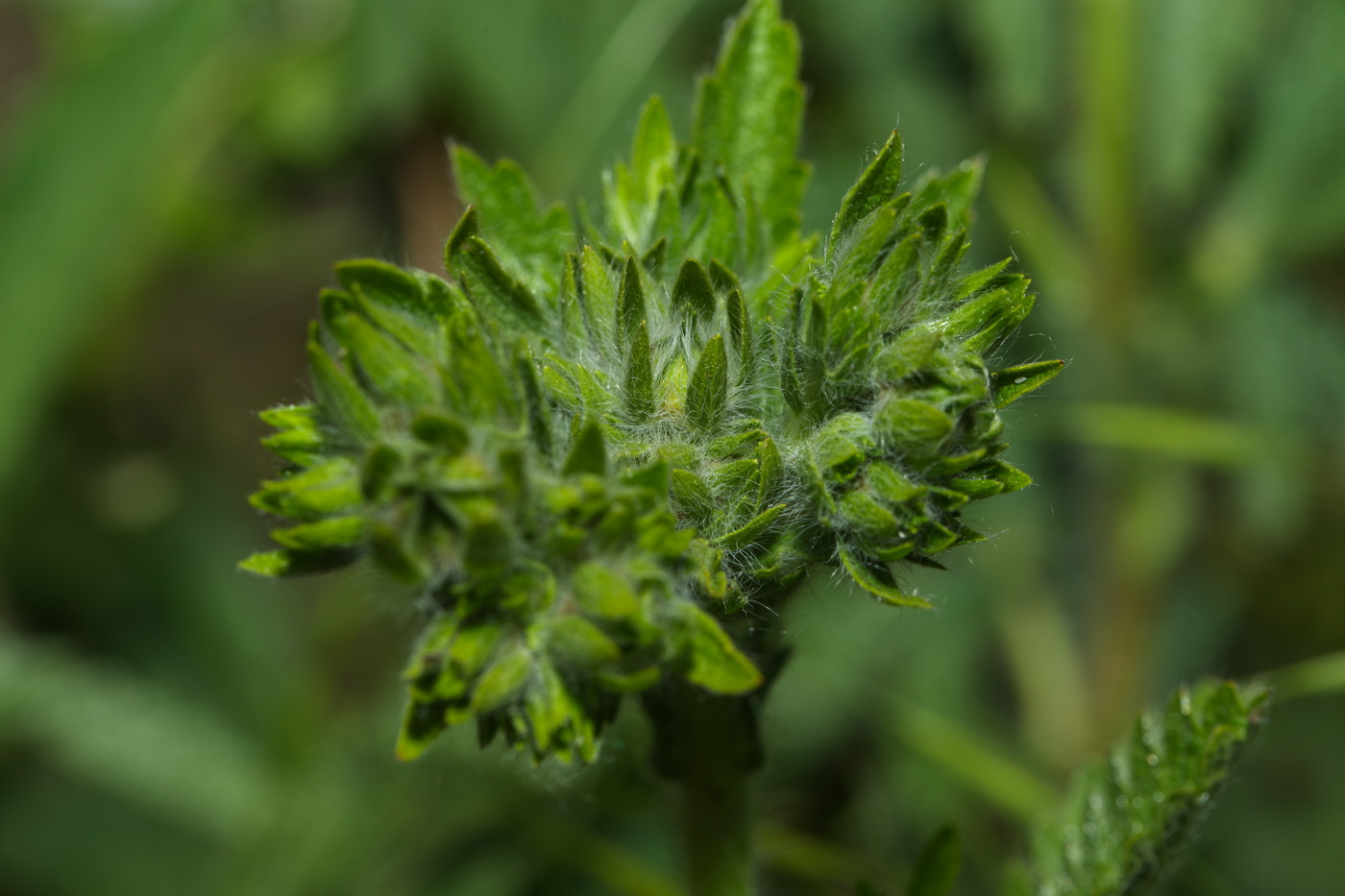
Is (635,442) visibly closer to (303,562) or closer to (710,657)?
(710,657)

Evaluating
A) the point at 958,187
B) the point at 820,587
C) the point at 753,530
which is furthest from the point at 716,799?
the point at 820,587

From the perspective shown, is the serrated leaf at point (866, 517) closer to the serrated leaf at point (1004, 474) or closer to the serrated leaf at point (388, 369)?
the serrated leaf at point (1004, 474)

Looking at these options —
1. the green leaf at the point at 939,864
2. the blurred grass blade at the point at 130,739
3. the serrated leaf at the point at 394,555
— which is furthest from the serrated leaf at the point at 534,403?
the blurred grass blade at the point at 130,739

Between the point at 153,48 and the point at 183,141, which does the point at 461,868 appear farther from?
the point at 183,141

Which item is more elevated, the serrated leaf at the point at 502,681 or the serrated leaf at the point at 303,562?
the serrated leaf at the point at 502,681

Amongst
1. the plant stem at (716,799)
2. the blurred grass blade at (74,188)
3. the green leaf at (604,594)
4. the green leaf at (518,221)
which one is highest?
the green leaf at (518,221)

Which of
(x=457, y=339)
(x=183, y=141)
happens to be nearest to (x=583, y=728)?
(x=457, y=339)

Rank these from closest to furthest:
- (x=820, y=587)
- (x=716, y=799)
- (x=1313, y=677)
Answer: (x=716, y=799)
(x=1313, y=677)
(x=820, y=587)
